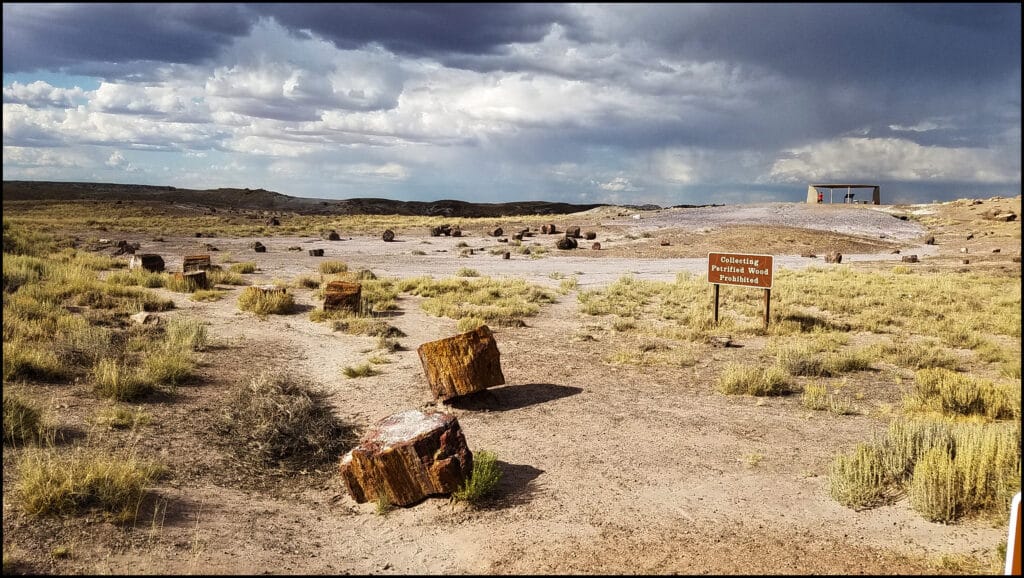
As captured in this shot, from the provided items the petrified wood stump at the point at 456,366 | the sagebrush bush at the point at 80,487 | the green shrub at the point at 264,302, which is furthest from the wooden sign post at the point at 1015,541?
the green shrub at the point at 264,302

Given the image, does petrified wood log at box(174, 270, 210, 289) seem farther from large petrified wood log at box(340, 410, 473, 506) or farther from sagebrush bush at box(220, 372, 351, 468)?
large petrified wood log at box(340, 410, 473, 506)

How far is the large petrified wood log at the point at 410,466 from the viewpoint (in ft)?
21.2

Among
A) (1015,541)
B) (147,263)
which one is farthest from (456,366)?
(147,263)

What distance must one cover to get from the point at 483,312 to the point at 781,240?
30.1m

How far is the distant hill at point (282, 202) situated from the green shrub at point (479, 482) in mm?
94202

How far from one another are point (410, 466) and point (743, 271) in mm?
11409

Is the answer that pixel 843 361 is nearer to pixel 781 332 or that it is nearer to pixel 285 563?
pixel 781 332

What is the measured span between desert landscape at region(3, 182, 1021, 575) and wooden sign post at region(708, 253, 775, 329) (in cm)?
108

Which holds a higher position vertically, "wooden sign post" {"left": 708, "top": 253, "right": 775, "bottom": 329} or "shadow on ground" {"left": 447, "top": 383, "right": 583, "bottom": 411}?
"wooden sign post" {"left": 708, "top": 253, "right": 775, "bottom": 329}

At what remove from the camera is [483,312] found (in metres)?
16.7

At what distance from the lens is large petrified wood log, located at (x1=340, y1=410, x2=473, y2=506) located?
6.45m

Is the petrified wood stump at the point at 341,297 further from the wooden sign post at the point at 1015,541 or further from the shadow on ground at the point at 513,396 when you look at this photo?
the wooden sign post at the point at 1015,541

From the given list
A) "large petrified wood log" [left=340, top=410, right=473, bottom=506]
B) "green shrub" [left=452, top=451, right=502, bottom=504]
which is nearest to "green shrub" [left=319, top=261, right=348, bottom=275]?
"large petrified wood log" [left=340, top=410, right=473, bottom=506]

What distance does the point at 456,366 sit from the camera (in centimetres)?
940
